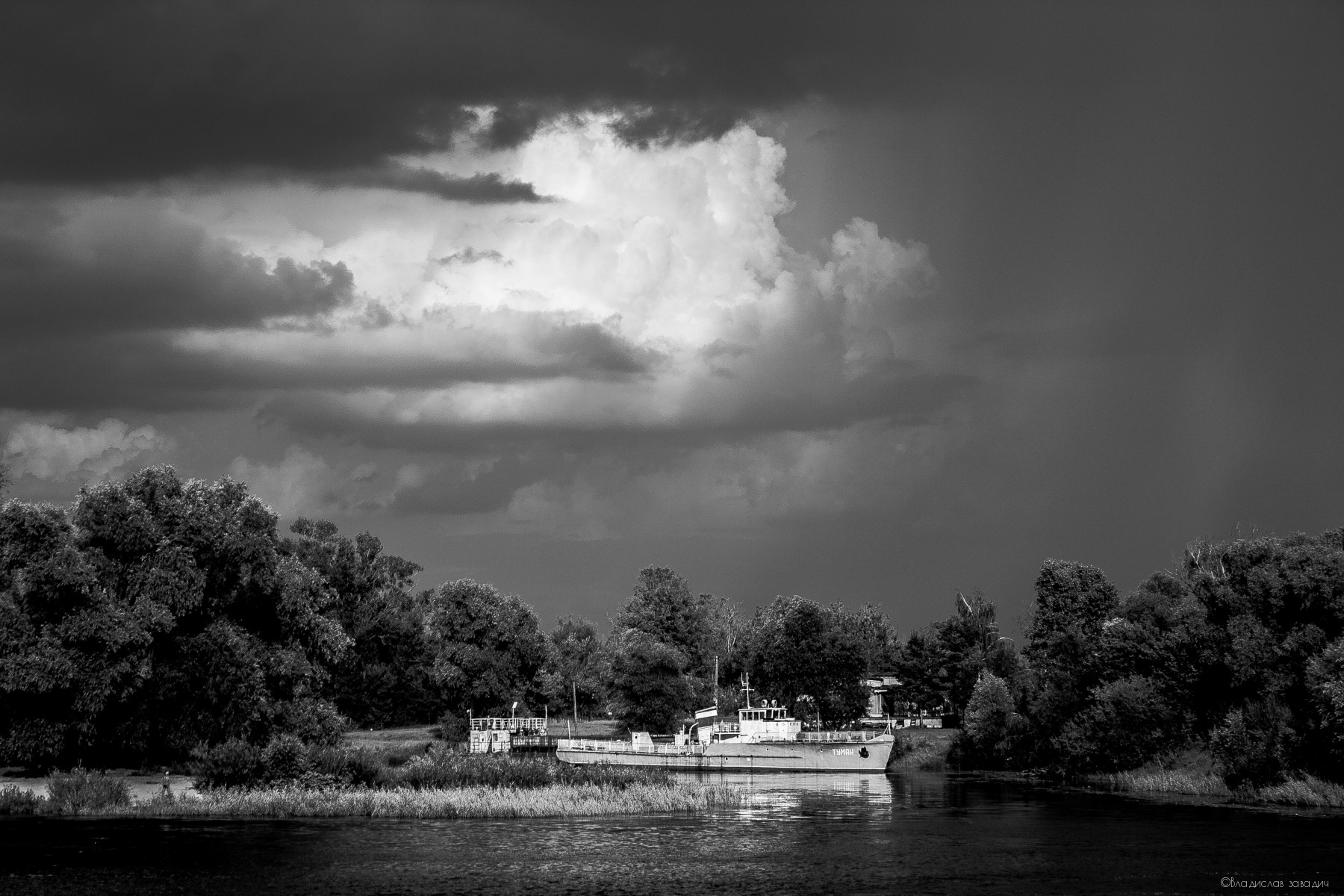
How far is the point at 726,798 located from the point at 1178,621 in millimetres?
30665

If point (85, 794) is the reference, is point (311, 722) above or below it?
above

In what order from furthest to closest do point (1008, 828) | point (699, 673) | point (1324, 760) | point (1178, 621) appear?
1. point (699, 673)
2. point (1178, 621)
3. point (1324, 760)
4. point (1008, 828)

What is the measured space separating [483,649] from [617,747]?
2587 centimetres

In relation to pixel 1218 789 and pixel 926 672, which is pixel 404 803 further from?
pixel 926 672

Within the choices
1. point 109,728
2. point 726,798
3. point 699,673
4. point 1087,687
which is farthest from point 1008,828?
point 699,673

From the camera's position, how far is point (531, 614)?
12500cm

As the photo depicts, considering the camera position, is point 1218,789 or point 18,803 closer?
point 18,803

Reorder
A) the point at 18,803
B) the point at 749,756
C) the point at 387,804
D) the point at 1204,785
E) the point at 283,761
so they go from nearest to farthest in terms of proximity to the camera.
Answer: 1. the point at 18,803
2. the point at 387,804
3. the point at 283,761
4. the point at 1204,785
5. the point at 749,756

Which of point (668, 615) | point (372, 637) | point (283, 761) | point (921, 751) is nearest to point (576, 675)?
point (668, 615)

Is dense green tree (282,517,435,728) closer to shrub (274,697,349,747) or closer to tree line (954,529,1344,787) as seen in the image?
shrub (274,697,349,747)

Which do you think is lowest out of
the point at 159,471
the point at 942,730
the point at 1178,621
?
the point at 942,730

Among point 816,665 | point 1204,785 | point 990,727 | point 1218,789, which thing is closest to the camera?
point 1218,789

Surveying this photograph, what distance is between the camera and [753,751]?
330 ft

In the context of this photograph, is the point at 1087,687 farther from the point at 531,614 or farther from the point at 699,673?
the point at 699,673
